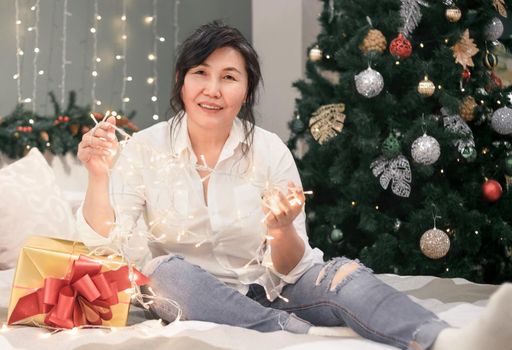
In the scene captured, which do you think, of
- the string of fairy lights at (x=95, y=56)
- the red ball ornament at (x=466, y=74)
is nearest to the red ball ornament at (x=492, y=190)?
the red ball ornament at (x=466, y=74)

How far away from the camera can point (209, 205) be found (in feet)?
6.37

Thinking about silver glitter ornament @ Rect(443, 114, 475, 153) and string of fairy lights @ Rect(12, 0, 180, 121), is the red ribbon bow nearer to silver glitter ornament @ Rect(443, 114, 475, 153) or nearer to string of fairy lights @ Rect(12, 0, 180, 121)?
silver glitter ornament @ Rect(443, 114, 475, 153)

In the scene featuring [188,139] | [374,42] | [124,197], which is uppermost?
[374,42]

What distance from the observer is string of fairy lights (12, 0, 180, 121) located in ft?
11.3

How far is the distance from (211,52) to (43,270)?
2.26 feet

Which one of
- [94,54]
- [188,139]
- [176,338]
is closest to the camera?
[176,338]

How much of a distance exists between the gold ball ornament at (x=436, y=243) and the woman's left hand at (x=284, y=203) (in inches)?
52.7

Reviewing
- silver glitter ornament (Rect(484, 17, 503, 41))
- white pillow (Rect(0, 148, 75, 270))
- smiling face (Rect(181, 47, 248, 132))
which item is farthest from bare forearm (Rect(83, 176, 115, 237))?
silver glitter ornament (Rect(484, 17, 503, 41))

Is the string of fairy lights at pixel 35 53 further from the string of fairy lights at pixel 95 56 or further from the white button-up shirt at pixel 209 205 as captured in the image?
the white button-up shirt at pixel 209 205

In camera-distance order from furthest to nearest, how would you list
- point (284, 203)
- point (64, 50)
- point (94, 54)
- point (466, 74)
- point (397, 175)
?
point (94, 54) → point (64, 50) → point (466, 74) → point (397, 175) → point (284, 203)

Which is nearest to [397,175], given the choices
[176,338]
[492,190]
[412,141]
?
[412,141]

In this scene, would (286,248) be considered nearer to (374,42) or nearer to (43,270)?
(43,270)

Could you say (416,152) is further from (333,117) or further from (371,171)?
(333,117)

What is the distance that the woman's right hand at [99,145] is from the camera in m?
1.71
